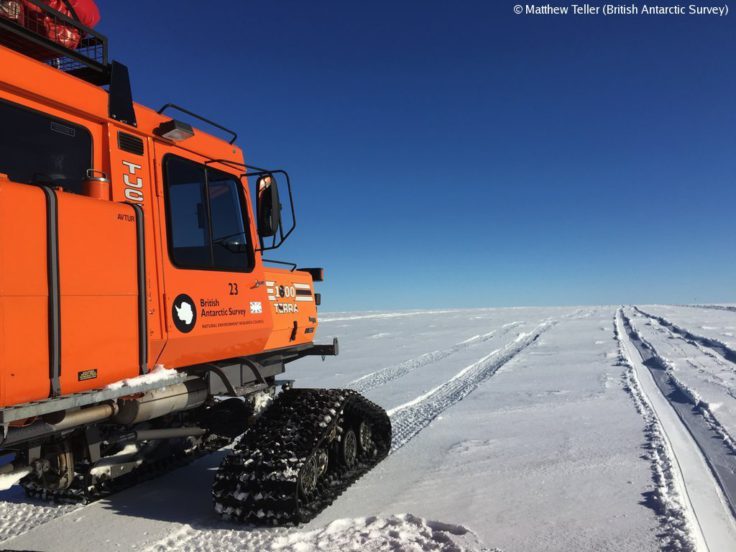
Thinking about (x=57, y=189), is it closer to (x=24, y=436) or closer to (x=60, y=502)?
(x=24, y=436)

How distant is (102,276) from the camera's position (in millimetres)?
2730

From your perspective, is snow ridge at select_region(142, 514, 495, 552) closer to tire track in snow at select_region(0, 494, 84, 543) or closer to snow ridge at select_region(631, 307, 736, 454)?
tire track in snow at select_region(0, 494, 84, 543)

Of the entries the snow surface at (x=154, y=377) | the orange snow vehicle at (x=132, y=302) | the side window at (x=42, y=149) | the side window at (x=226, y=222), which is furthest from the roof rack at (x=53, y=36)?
the snow surface at (x=154, y=377)

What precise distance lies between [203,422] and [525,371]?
736cm

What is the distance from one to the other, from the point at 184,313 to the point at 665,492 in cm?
360

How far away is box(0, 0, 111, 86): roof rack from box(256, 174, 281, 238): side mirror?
1275 millimetres

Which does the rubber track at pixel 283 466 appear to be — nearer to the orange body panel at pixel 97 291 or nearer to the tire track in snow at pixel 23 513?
the orange body panel at pixel 97 291

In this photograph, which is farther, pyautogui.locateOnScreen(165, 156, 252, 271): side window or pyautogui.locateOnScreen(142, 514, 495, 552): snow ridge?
pyautogui.locateOnScreen(165, 156, 252, 271): side window

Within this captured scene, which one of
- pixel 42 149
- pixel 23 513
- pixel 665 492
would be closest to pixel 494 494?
pixel 665 492

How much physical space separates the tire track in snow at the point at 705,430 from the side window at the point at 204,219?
387cm

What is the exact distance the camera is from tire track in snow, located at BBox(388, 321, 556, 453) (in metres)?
5.92

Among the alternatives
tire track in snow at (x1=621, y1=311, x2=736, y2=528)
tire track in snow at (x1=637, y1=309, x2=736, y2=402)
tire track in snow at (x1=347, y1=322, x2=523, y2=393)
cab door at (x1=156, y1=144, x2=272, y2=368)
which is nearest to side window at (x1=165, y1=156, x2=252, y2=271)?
cab door at (x1=156, y1=144, x2=272, y2=368)

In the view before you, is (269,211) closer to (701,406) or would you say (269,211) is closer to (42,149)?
(42,149)

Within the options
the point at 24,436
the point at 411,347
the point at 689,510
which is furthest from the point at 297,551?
the point at 411,347
